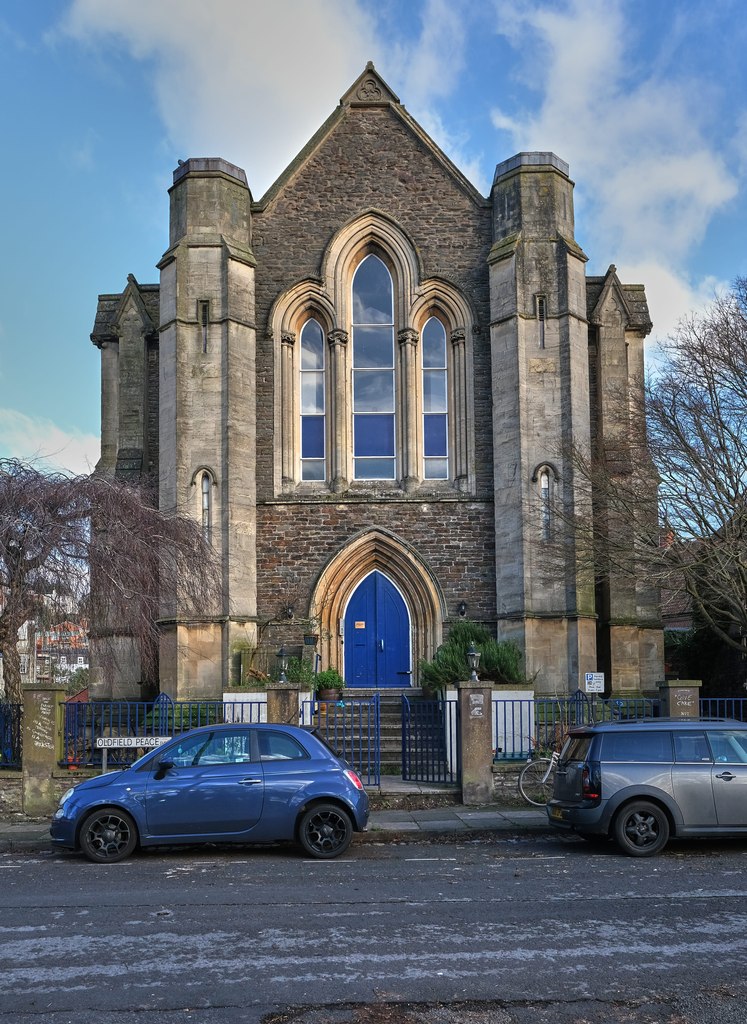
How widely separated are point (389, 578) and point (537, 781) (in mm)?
7900

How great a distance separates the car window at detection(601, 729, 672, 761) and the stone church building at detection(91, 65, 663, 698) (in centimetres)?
848

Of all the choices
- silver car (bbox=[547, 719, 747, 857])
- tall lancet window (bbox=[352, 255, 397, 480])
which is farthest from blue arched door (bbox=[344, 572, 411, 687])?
silver car (bbox=[547, 719, 747, 857])

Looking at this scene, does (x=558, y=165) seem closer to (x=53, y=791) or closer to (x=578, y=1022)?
(x=53, y=791)

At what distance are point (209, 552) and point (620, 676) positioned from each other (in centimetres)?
841

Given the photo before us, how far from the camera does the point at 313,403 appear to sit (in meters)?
22.6

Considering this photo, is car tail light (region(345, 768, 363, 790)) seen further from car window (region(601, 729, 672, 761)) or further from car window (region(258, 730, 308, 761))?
car window (region(601, 729, 672, 761))

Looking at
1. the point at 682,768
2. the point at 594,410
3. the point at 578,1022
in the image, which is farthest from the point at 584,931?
the point at 594,410

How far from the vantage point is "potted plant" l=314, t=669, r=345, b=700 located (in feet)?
65.9

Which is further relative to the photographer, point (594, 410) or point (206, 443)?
point (594, 410)

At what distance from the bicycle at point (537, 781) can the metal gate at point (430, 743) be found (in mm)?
1138

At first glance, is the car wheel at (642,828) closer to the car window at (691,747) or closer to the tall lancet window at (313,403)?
the car window at (691,747)

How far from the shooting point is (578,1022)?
18.4ft

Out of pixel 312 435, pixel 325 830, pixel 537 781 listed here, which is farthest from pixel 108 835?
pixel 312 435

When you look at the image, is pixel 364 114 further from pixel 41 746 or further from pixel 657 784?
pixel 657 784
